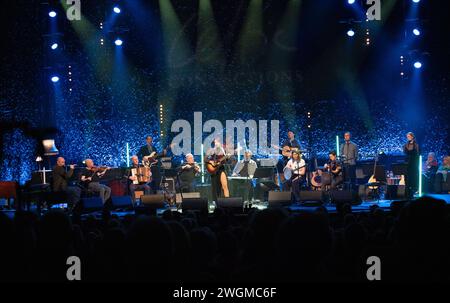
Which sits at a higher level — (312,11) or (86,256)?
(312,11)

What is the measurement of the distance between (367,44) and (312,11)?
2139 millimetres

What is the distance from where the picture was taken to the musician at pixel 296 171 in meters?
16.2

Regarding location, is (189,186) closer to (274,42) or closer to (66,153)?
(66,153)

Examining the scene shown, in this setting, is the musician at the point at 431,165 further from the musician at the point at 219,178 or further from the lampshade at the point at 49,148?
the lampshade at the point at 49,148

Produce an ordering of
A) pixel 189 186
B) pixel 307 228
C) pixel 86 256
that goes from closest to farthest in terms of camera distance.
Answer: pixel 307 228 → pixel 86 256 → pixel 189 186

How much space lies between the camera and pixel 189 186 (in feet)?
54.4

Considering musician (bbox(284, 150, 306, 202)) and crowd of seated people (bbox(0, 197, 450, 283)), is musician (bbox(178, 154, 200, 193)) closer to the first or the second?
musician (bbox(284, 150, 306, 202))

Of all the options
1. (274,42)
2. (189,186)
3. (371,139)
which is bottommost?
(189,186)

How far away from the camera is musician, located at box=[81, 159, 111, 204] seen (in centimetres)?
1605

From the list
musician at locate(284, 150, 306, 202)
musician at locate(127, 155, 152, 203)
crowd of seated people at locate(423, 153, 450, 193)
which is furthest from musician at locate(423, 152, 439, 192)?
musician at locate(127, 155, 152, 203)

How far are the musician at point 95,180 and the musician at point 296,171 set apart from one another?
527 centimetres

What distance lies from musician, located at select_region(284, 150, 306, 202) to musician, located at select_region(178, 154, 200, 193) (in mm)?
2691

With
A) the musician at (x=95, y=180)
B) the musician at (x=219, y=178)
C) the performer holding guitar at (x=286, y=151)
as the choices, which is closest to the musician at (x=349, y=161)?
the performer holding guitar at (x=286, y=151)

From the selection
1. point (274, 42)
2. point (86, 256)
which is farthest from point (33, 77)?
point (86, 256)
